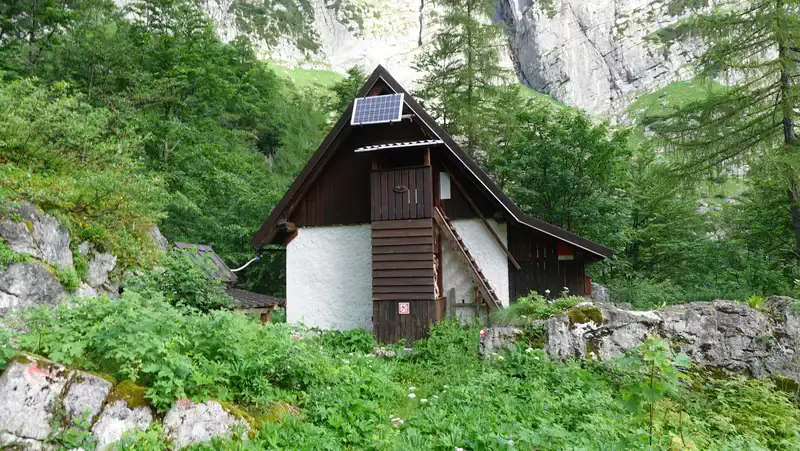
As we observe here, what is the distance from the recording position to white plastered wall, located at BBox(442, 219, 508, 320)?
11746mm

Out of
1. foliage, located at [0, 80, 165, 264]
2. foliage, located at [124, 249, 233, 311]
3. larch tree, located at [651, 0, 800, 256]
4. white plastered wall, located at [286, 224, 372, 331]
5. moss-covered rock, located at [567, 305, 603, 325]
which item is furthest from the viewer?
white plastered wall, located at [286, 224, 372, 331]

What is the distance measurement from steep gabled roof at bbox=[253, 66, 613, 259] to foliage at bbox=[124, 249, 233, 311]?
2844 millimetres

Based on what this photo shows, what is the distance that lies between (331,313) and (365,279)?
1334mm

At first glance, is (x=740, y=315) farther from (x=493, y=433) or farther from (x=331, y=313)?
(x=331, y=313)

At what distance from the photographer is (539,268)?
11664mm

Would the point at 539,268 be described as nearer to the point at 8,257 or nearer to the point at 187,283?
the point at 187,283

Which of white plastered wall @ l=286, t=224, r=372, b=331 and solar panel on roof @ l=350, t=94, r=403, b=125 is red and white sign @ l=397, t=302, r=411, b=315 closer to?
white plastered wall @ l=286, t=224, r=372, b=331

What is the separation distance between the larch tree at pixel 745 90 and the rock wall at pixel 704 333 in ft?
20.2

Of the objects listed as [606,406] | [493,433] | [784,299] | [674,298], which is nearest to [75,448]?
[493,433]

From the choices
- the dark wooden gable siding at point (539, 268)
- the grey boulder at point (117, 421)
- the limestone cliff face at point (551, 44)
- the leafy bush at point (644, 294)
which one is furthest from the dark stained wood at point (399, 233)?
the limestone cliff face at point (551, 44)

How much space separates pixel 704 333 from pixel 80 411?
8.80 metres

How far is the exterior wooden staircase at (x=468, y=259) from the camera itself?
10.9 m

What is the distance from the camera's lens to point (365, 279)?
1247 cm

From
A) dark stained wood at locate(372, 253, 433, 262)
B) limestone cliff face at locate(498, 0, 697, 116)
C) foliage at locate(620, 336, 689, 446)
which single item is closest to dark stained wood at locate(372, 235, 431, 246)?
dark stained wood at locate(372, 253, 433, 262)
